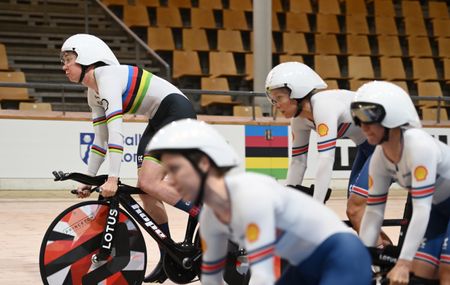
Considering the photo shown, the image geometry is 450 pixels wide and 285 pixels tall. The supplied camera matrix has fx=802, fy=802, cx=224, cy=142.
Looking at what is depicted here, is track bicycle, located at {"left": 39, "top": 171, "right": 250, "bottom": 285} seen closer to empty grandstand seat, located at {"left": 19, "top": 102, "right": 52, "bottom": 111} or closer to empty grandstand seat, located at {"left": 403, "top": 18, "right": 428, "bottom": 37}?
empty grandstand seat, located at {"left": 19, "top": 102, "right": 52, "bottom": 111}

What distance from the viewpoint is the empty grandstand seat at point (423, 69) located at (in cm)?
1483

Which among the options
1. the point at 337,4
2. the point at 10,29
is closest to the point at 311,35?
the point at 337,4

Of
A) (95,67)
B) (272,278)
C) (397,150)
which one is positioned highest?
(95,67)

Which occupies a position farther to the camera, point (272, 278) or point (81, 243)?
point (81, 243)

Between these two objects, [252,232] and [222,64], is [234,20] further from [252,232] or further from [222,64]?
[252,232]

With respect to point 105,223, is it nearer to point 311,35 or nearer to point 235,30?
point 235,30

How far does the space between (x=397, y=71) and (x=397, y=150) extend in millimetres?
11930

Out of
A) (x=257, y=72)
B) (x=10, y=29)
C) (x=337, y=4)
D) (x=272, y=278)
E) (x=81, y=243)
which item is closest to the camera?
(x=272, y=278)

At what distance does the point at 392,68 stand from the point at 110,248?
11.3 m

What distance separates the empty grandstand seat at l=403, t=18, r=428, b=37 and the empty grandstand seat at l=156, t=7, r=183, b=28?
4.73 metres

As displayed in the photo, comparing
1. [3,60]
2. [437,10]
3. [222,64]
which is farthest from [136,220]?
[437,10]

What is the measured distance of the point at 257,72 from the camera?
37.9 feet

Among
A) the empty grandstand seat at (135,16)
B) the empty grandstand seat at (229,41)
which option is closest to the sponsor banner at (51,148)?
the empty grandstand seat at (229,41)

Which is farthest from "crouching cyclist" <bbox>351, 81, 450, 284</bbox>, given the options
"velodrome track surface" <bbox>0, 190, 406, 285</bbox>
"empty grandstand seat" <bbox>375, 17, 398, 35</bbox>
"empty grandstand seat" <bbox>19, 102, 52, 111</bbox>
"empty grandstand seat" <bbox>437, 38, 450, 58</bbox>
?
"empty grandstand seat" <bbox>437, 38, 450, 58</bbox>
